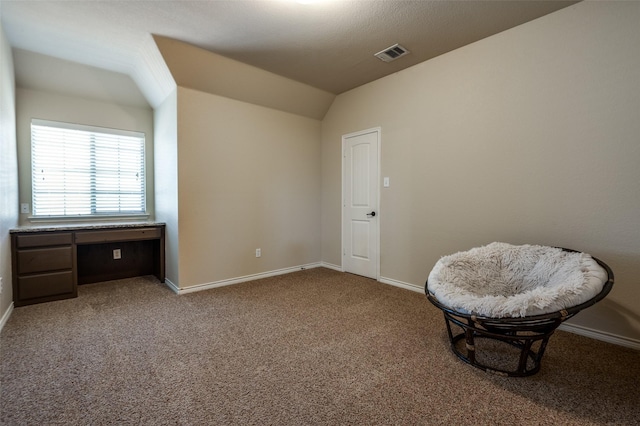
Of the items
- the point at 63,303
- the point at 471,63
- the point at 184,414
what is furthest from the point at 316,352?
the point at 471,63

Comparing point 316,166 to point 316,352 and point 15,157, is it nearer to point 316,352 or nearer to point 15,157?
→ point 316,352

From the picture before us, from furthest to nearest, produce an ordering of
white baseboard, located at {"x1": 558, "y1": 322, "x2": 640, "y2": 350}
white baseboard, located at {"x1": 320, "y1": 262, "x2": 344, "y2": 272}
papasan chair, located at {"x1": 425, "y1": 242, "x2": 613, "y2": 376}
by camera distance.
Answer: white baseboard, located at {"x1": 320, "y1": 262, "x2": 344, "y2": 272}
white baseboard, located at {"x1": 558, "y1": 322, "x2": 640, "y2": 350}
papasan chair, located at {"x1": 425, "y1": 242, "x2": 613, "y2": 376}

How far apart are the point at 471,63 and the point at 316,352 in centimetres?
298

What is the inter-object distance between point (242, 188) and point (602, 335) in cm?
371

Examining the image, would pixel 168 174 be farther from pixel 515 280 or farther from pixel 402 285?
pixel 515 280

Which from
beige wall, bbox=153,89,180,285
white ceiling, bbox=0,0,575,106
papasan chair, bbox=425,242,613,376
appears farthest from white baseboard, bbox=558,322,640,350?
beige wall, bbox=153,89,180,285

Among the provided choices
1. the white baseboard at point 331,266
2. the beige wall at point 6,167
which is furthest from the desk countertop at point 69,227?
the white baseboard at point 331,266

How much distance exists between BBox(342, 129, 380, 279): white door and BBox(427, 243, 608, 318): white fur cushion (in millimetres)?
1571

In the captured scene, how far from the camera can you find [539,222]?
8.12ft

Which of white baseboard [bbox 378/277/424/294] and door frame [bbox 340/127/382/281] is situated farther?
door frame [bbox 340/127/382/281]

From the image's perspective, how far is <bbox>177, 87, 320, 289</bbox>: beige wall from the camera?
3307mm

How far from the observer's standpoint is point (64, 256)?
9.96 feet

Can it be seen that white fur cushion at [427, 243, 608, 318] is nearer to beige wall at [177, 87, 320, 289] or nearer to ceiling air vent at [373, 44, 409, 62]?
ceiling air vent at [373, 44, 409, 62]

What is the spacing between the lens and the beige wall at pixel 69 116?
128 inches
